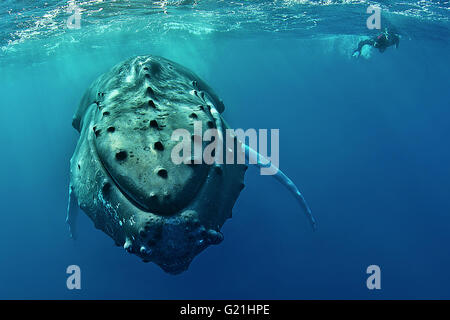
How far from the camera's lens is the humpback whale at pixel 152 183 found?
3076mm

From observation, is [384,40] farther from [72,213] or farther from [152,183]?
[152,183]

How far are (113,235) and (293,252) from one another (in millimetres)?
18186

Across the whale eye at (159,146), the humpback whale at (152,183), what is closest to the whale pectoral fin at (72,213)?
the humpback whale at (152,183)

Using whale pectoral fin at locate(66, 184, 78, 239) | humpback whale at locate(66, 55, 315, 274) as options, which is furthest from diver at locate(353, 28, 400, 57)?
whale pectoral fin at locate(66, 184, 78, 239)

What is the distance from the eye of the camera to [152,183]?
3.05 m

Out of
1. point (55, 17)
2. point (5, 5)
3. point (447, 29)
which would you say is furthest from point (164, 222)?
point (447, 29)

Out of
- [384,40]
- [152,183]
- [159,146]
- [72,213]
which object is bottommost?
[152,183]

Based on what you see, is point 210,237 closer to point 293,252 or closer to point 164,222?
point 164,222

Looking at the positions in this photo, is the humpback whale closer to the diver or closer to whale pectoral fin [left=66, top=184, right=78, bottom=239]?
whale pectoral fin [left=66, top=184, right=78, bottom=239]

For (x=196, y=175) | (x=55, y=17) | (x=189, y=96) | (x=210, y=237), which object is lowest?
(x=210, y=237)

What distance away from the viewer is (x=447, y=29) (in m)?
31.6

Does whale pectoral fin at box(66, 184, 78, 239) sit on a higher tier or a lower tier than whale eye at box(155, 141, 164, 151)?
higher

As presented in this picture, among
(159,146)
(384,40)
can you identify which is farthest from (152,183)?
(384,40)

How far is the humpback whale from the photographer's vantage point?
3.08 meters
